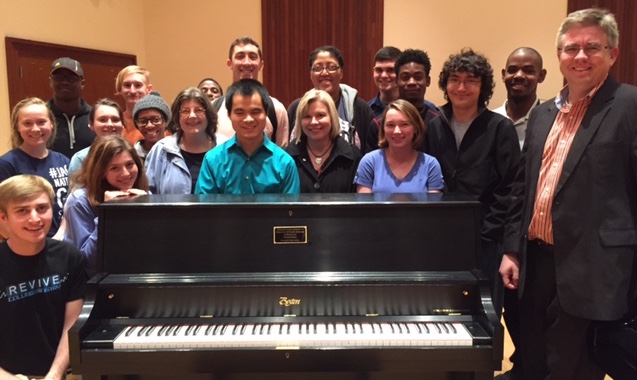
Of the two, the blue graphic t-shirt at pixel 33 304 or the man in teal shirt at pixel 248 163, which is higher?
the man in teal shirt at pixel 248 163

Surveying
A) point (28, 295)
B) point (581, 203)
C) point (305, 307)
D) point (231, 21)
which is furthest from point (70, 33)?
point (581, 203)

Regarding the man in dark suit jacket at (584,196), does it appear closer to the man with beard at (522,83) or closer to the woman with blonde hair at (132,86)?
the man with beard at (522,83)

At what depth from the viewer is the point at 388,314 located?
6.22ft

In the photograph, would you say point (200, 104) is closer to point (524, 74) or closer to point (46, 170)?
point (46, 170)

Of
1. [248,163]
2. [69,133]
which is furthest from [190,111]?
[69,133]

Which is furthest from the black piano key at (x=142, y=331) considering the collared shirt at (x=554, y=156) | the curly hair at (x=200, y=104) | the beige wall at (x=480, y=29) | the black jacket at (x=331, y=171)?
the beige wall at (x=480, y=29)

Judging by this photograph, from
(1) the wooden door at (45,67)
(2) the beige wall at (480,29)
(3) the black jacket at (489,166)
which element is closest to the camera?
(3) the black jacket at (489,166)

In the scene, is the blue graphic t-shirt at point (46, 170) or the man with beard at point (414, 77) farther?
the man with beard at point (414, 77)

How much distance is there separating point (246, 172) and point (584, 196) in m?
1.42

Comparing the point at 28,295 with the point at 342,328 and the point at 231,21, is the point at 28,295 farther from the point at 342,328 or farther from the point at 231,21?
the point at 231,21

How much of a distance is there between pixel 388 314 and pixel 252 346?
1.64 ft

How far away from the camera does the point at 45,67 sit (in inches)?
198

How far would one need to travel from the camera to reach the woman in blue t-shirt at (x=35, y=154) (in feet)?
9.70

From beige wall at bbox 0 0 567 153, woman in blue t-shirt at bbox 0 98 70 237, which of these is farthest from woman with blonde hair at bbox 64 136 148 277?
beige wall at bbox 0 0 567 153
